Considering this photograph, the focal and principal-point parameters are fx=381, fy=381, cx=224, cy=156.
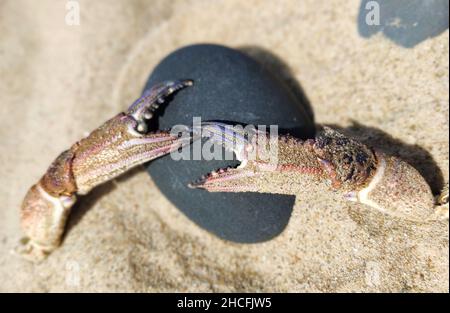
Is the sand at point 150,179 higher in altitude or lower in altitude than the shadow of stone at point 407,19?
lower

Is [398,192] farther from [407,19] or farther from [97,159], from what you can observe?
[97,159]

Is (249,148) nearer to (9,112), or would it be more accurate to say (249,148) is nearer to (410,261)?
(410,261)

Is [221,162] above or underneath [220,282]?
above

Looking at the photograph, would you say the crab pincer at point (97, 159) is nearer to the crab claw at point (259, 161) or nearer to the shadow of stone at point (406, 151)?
the crab claw at point (259, 161)

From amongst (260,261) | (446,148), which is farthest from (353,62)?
(260,261)

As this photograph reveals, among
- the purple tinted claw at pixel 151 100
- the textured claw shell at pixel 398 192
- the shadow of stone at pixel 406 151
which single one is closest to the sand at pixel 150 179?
the shadow of stone at pixel 406 151

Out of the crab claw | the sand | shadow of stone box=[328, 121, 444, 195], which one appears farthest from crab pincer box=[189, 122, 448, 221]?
shadow of stone box=[328, 121, 444, 195]

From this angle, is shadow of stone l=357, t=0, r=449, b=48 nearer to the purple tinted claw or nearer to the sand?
the sand
